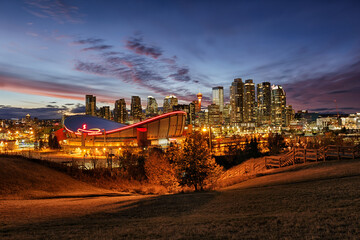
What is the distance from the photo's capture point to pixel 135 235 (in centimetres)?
804

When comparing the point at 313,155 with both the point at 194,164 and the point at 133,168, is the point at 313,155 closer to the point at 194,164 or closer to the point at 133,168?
the point at 194,164

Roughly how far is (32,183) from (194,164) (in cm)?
1459

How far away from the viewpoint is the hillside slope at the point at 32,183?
19.5m

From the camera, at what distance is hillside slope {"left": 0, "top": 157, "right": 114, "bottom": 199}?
64.1ft

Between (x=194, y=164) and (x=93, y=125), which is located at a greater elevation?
(x=93, y=125)

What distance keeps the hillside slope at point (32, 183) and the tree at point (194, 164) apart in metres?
7.65

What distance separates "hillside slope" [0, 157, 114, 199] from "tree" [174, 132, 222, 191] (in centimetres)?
765

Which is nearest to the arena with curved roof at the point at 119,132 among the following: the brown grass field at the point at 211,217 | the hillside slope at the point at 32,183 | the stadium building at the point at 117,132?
the stadium building at the point at 117,132

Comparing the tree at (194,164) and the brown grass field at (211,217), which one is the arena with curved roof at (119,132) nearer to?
the tree at (194,164)

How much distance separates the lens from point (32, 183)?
2222 centimetres

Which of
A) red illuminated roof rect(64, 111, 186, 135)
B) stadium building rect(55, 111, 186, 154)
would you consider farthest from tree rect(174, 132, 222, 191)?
red illuminated roof rect(64, 111, 186, 135)

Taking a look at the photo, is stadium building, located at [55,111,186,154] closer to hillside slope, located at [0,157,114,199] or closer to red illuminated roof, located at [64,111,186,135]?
red illuminated roof, located at [64,111,186,135]

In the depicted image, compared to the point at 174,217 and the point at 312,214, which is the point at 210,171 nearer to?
the point at 174,217

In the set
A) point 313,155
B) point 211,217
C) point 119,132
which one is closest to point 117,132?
point 119,132
